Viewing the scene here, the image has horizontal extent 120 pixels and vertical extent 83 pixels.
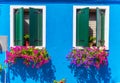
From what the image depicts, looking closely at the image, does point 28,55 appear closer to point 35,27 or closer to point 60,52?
point 35,27

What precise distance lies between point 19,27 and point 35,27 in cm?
43

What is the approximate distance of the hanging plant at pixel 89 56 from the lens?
1059 centimetres

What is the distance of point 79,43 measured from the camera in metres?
10.9

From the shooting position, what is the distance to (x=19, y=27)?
10.8 m

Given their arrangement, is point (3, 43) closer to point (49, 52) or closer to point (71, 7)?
point (49, 52)

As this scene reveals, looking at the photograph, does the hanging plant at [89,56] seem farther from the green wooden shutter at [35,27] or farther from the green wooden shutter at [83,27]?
the green wooden shutter at [35,27]

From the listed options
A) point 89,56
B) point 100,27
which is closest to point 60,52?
point 89,56

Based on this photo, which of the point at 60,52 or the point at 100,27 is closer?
the point at 100,27

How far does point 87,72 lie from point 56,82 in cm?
92

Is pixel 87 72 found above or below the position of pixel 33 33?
below

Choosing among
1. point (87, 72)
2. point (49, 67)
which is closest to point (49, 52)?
point (49, 67)

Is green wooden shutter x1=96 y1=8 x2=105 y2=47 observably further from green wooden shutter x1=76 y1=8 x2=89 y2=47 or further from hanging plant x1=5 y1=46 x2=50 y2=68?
hanging plant x1=5 y1=46 x2=50 y2=68

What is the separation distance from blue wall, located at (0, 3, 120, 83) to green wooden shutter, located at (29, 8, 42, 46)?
8.5 inches

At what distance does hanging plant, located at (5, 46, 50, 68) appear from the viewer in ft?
34.6
